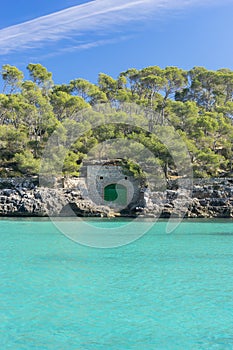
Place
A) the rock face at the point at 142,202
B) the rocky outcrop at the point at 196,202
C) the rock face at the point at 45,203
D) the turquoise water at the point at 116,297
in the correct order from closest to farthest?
the turquoise water at the point at 116,297, the rocky outcrop at the point at 196,202, the rock face at the point at 142,202, the rock face at the point at 45,203

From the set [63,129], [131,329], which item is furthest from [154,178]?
[131,329]

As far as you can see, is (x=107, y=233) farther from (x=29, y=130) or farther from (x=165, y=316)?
(x=29, y=130)

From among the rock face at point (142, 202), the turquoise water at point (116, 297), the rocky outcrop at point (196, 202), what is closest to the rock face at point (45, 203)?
the rock face at point (142, 202)

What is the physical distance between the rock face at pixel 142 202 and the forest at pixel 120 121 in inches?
60.4

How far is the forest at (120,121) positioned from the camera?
34.0 metres

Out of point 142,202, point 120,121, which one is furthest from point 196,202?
point 120,121

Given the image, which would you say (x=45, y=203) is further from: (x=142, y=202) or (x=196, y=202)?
(x=196, y=202)

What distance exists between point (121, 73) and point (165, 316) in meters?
47.6

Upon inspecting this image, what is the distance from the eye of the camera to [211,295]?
32.0 ft

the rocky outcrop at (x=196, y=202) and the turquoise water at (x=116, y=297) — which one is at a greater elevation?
the rocky outcrop at (x=196, y=202)

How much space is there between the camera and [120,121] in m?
36.2

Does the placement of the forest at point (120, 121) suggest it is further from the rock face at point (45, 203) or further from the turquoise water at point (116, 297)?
the turquoise water at point (116, 297)

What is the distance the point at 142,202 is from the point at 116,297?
73.5ft

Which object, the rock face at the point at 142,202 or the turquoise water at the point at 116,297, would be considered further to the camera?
the rock face at the point at 142,202
